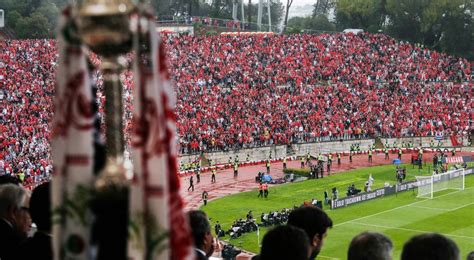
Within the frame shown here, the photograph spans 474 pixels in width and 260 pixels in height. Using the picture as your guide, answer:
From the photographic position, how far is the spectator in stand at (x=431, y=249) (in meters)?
4.61

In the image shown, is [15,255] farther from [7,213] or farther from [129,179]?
[129,179]

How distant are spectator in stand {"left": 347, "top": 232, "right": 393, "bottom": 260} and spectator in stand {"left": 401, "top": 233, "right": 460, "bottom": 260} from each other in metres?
0.30

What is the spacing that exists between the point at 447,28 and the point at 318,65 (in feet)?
62.5

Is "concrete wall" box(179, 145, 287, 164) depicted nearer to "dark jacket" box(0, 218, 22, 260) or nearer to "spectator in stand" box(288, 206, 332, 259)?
"dark jacket" box(0, 218, 22, 260)

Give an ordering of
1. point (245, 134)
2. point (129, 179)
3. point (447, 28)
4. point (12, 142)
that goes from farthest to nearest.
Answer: point (447, 28), point (245, 134), point (12, 142), point (129, 179)

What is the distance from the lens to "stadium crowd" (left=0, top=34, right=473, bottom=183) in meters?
47.7

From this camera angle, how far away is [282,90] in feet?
196

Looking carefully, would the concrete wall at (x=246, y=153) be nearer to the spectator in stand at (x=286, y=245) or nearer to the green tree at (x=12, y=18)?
the green tree at (x=12, y=18)

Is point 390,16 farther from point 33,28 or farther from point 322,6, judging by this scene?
point 33,28

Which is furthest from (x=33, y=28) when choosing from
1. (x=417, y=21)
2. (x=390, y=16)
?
(x=417, y=21)

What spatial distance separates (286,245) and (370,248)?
24.2 inches

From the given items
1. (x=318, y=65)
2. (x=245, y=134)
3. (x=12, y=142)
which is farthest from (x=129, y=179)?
(x=318, y=65)

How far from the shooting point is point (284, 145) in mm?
51719

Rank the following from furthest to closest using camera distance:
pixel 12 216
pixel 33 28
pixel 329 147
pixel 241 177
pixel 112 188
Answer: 1. pixel 33 28
2. pixel 329 147
3. pixel 241 177
4. pixel 12 216
5. pixel 112 188
